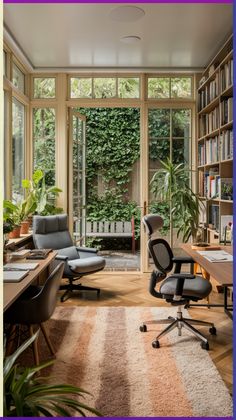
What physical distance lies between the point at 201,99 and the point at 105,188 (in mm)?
3393

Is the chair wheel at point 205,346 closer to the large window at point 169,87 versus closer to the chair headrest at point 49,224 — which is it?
the chair headrest at point 49,224

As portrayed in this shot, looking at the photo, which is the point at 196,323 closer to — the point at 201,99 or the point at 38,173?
the point at 38,173

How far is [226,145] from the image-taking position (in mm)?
4652

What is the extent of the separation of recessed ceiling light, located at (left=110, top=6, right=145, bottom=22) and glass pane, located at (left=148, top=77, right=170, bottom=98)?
81.1 inches

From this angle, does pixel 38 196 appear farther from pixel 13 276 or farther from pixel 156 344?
pixel 156 344

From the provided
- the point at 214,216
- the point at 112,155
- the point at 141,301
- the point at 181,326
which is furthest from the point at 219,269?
the point at 112,155

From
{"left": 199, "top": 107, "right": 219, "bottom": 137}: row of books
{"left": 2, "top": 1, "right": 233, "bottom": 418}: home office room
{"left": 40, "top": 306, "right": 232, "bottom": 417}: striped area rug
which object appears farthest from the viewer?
{"left": 199, "top": 107, "right": 219, "bottom": 137}: row of books

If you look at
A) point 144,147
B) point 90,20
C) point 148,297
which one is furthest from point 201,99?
point 148,297

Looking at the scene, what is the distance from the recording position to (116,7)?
3904 mm

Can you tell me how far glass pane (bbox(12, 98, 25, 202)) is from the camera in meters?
5.53

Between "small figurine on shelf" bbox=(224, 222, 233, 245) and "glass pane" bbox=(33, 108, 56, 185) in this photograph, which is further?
"glass pane" bbox=(33, 108, 56, 185)

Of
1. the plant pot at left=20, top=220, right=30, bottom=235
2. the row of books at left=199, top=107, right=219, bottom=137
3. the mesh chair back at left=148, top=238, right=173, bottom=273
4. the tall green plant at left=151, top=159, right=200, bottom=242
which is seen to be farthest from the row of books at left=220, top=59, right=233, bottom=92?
the plant pot at left=20, top=220, right=30, bottom=235

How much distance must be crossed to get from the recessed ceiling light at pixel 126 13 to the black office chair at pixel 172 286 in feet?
6.39

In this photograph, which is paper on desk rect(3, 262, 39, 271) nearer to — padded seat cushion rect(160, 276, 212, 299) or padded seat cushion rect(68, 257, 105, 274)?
padded seat cushion rect(160, 276, 212, 299)
